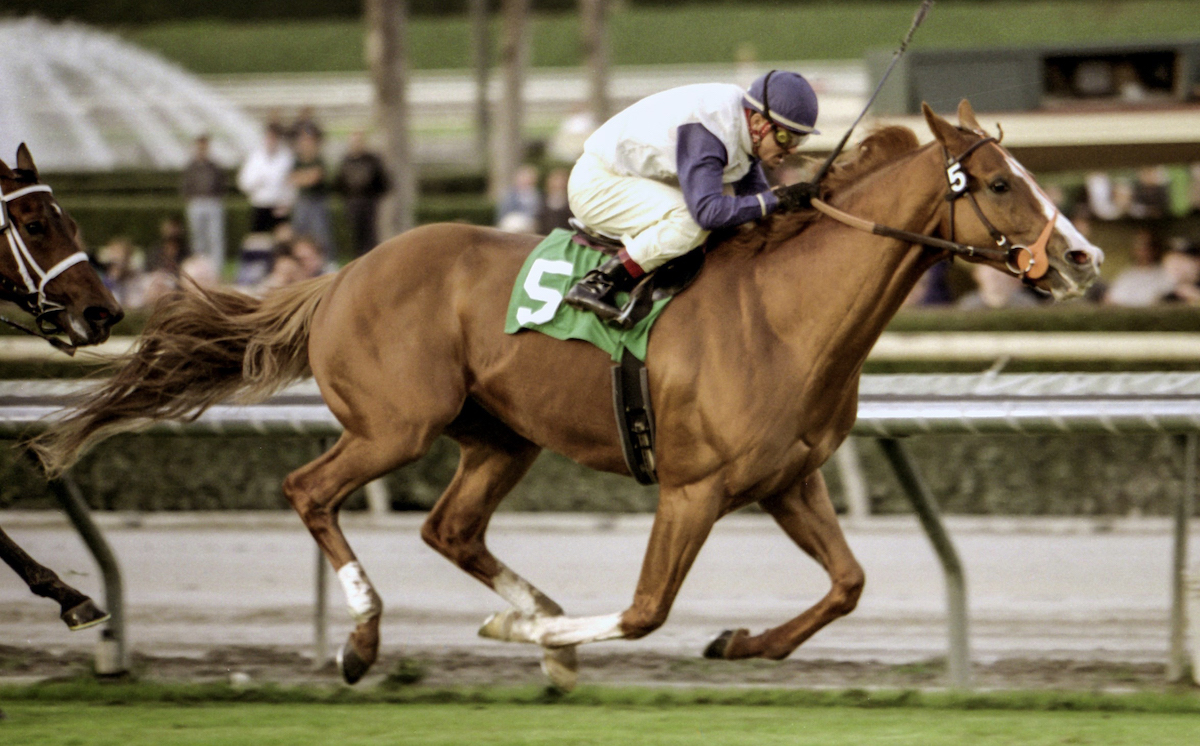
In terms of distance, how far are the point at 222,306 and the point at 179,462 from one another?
122 inches

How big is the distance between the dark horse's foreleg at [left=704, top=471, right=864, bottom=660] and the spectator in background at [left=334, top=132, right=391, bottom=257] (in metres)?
8.02

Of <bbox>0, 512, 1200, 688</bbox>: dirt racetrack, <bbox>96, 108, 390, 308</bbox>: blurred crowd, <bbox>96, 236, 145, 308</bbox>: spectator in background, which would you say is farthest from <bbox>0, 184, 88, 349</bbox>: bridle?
<bbox>96, 236, 145, 308</bbox>: spectator in background

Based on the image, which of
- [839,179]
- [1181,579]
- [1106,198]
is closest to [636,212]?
[839,179]

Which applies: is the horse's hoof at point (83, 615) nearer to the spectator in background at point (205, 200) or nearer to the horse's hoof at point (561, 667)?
the horse's hoof at point (561, 667)

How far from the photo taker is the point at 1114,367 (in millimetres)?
7621

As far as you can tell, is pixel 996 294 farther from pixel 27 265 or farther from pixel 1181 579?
pixel 27 265

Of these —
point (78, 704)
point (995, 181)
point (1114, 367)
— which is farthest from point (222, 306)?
point (1114, 367)

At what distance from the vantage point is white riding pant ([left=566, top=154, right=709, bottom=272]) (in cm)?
428

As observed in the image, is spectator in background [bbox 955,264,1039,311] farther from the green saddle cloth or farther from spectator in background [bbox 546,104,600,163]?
spectator in background [bbox 546,104,600,163]

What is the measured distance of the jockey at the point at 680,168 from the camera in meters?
4.21

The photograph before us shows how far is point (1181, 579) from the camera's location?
15.6 feet

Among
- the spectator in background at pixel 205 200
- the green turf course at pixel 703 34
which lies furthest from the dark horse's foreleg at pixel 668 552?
the green turf course at pixel 703 34

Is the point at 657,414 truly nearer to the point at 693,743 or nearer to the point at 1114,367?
the point at 693,743

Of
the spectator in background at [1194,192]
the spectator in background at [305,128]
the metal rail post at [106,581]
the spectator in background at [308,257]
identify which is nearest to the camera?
the metal rail post at [106,581]
